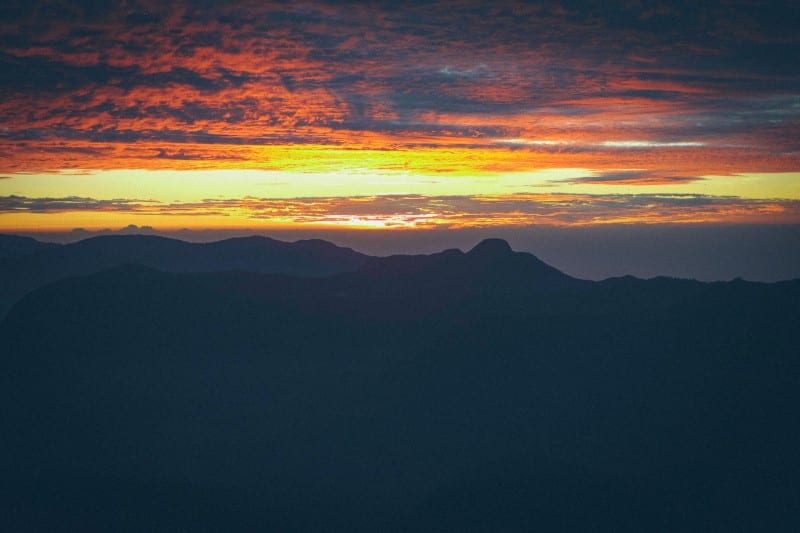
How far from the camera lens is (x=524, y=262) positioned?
571 ft

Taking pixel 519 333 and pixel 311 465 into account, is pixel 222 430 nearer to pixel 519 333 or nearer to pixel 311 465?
pixel 311 465

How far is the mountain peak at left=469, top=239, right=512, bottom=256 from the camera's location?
581 ft

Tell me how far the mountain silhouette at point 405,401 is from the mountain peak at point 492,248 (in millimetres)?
566

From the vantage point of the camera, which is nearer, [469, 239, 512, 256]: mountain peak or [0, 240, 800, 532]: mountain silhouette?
[0, 240, 800, 532]: mountain silhouette

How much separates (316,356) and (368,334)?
12.5m

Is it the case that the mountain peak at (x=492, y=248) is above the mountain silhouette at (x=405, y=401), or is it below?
above

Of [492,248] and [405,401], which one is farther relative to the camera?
[492,248]

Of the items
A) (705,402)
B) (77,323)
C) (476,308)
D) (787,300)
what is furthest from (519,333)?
(77,323)

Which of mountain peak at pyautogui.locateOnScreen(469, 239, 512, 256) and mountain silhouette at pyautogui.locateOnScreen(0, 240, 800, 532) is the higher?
Answer: mountain peak at pyautogui.locateOnScreen(469, 239, 512, 256)

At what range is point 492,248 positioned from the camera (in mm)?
178125

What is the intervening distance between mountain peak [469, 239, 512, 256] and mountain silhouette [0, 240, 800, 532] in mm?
566

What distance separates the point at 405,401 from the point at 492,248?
5974 cm

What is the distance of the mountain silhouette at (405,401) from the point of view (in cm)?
9750

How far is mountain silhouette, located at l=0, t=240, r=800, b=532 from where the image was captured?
97.5 meters
